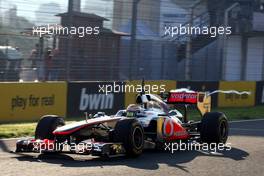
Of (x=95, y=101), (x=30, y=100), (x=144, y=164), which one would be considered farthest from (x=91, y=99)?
(x=144, y=164)

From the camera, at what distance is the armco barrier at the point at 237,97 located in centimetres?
2183

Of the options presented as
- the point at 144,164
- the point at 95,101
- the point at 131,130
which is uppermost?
the point at 131,130

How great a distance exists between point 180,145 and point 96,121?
75.9 inches

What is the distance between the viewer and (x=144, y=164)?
876 cm

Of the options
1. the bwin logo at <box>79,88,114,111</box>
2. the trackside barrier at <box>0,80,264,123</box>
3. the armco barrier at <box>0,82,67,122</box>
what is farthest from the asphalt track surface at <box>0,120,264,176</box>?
the bwin logo at <box>79,88,114,111</box>

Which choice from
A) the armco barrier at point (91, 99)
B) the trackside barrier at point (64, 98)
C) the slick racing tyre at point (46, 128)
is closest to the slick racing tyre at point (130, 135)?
the slick racing tyre at point (46, 128)

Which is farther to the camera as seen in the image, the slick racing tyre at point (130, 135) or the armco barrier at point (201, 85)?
the armco barrier at point (201, 85)

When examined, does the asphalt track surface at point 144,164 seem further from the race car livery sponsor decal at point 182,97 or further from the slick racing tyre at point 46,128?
the race car livery sponsor decal at point 182,97

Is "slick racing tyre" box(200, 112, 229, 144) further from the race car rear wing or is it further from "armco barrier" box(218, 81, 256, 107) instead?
"armco barrier" box(218, 81, 256, 107)

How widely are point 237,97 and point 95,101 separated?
6.90m

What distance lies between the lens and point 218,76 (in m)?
23.8

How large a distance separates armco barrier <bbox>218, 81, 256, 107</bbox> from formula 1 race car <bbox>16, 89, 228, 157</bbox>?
10.5m

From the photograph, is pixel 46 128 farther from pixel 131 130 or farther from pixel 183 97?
pixel 183 97

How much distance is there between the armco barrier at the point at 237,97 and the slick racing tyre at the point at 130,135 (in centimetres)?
1265
